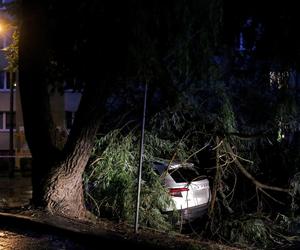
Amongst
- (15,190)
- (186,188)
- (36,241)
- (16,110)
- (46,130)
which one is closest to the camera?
(36,241)

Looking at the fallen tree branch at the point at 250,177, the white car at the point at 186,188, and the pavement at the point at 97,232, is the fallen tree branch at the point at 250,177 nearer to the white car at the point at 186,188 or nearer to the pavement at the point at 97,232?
the white car at the point at 186,188

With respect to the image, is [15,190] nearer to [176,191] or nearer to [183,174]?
[183,174]

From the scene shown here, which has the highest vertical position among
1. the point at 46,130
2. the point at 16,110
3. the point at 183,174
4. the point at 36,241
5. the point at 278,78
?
the point at 278,78

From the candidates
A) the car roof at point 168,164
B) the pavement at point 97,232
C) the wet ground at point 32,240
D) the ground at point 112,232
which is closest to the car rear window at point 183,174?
the car roof at point 168,164

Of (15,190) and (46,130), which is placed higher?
(46,130)

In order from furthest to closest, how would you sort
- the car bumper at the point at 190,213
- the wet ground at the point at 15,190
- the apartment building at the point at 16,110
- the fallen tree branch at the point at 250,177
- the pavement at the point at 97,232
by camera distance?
the apartment building at the point at 16,110
the wet ground at the point at 15,190
the car bumper at the point at 190,213
the fallen tree branch at the point at 250,177
the pavement at the point at 97,232

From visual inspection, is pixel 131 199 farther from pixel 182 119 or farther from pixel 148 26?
pixel 148 26

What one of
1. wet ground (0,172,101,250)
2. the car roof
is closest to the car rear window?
the car roof

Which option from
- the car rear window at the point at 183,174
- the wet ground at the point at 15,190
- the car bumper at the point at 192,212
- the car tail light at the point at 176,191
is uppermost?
the car rear window at the point at 183,174

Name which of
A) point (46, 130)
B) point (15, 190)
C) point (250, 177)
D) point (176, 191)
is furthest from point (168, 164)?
point (15, 190)

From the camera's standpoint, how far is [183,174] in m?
12.2

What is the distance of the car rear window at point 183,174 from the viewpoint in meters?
12.0

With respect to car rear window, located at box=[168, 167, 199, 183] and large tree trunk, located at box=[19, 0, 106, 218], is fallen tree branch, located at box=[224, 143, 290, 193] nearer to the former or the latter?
car rear window, located at box=[168, 167, 199, 183]

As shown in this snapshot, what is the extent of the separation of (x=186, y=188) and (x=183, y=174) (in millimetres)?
308
